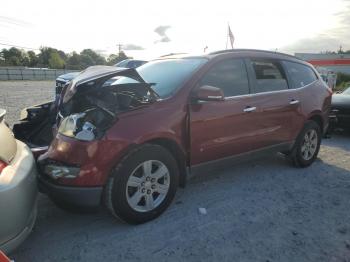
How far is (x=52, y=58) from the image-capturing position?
8244 centimetres

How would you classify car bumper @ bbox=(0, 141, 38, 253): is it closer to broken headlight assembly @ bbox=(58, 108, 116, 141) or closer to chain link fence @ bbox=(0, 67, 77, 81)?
broken headlight assembly @ bbox=(58, 108, 116, 141)

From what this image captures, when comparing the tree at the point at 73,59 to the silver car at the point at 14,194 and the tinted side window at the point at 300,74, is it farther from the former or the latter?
the silver car at the point at 14,194

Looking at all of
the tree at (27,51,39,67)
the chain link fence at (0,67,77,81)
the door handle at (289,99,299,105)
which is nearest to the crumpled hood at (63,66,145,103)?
the door handle at (289,99,299,105)

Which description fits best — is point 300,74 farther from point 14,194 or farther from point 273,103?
point 14,194

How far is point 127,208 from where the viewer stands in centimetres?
320

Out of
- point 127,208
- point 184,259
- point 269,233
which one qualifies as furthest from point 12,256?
point 269,233

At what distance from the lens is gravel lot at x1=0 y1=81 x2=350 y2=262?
2910 mm

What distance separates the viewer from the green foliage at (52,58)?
264ft

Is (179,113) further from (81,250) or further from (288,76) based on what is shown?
(288,76)

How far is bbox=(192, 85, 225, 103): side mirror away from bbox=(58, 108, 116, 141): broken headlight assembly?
Answer: 1.00 metres

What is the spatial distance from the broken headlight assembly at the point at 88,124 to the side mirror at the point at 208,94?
1002 mm

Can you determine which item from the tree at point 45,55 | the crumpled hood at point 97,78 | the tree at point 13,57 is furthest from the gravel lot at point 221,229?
the tree at point 45,55

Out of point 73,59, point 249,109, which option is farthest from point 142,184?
point 73,59

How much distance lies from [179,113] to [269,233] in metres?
1.51
